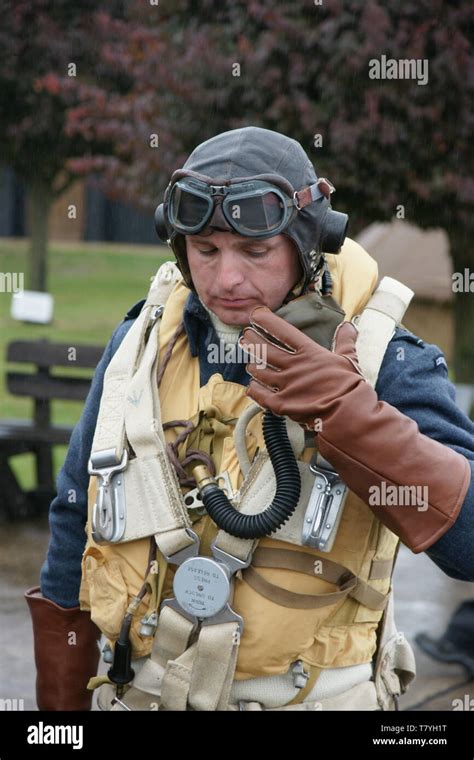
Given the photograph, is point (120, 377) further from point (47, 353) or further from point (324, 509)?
point (47, 353)

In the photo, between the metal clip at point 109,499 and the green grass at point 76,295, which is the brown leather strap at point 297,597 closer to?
the metal clip at point 109,499

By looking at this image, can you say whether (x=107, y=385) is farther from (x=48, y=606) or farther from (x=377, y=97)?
(x=377, y=97)

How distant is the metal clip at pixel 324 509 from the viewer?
92.9 inches

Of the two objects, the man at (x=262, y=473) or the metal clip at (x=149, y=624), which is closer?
the man at (x=262, y=473)

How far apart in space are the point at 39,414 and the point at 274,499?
204 inches

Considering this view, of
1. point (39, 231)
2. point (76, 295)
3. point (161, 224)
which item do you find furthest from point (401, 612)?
point (76, 295)

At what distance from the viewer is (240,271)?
2443 mm

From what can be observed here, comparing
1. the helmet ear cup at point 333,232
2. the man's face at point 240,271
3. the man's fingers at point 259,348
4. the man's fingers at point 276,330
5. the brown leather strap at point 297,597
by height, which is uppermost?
the helmet ear cup at point 333,232

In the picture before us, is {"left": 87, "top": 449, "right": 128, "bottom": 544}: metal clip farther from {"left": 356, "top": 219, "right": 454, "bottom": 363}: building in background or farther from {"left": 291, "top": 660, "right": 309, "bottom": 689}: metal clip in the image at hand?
{"left": 356, "top": 219, "right": 454, "bottom": 363}: building in background

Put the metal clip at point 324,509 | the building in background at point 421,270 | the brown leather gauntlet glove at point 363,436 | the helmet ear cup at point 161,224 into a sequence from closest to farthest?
the brown leather gauntlet glove at point 363,436, the metal clip at point 324,509, the helmet ear cup at point 161,224, the building in background at point 421,270

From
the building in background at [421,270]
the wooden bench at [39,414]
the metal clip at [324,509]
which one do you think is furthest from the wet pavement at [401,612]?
the building in background at [421,270]

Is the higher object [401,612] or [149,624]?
[149,624]

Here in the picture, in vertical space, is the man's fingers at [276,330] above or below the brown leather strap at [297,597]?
above

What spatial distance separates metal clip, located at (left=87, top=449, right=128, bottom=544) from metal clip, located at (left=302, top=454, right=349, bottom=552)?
42cm
